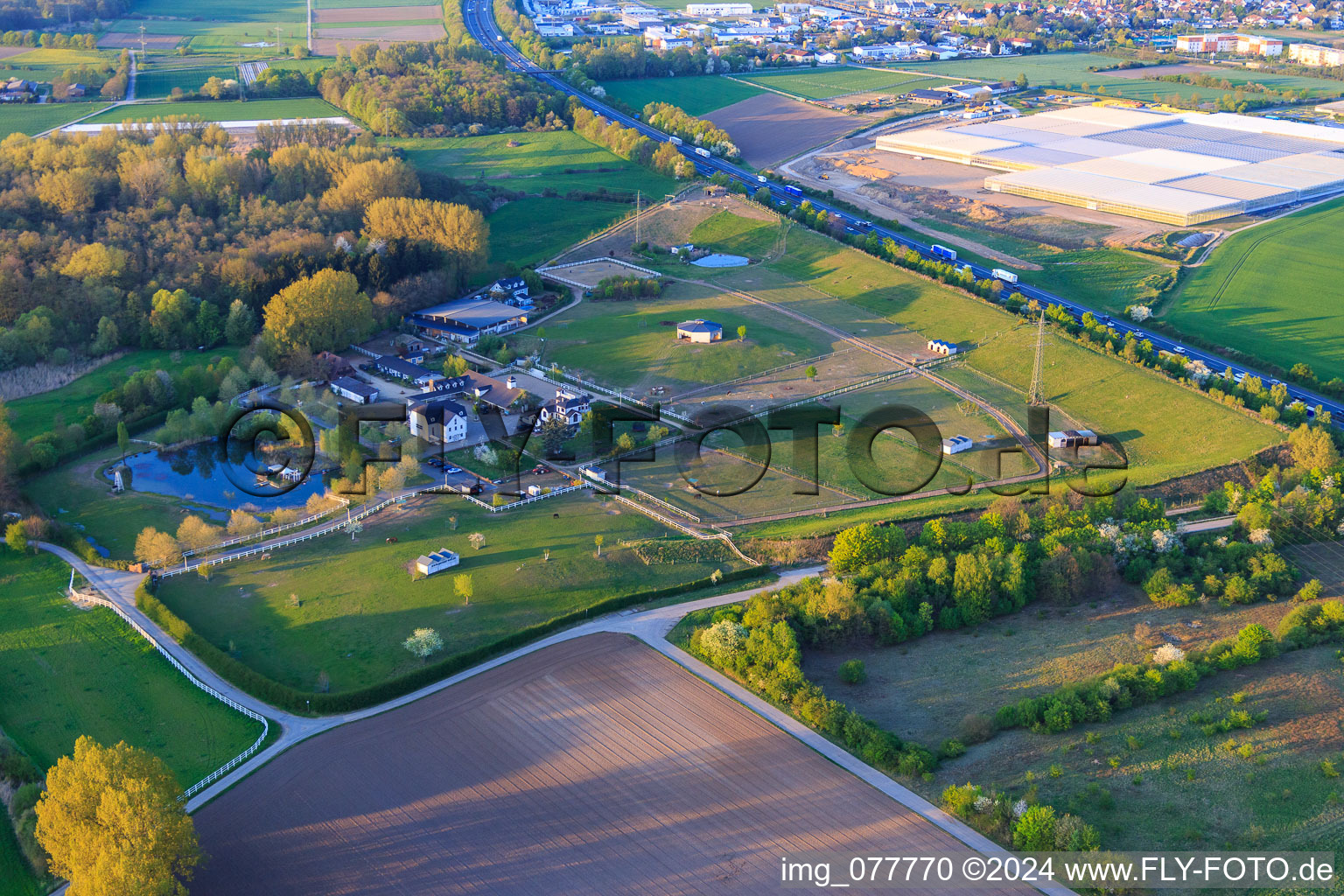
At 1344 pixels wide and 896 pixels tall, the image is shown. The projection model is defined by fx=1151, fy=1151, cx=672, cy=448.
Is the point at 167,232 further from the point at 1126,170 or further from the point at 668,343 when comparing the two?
the point at 1126,170

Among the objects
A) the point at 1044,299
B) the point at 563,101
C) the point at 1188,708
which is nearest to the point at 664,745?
the point at 1188,708

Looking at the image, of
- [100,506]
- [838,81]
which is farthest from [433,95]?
[100,506]

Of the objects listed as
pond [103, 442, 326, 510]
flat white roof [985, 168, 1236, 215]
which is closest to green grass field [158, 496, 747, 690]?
pond [103, 442, 326, 510]

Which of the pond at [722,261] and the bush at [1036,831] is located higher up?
the pond at [722,261]

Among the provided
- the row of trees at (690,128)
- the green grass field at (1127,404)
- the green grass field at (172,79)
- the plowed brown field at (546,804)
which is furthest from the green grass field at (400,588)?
the green grass field at (172,79)

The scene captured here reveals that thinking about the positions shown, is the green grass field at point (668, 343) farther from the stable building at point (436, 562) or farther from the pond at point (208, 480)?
the stable building at point (436, 562)

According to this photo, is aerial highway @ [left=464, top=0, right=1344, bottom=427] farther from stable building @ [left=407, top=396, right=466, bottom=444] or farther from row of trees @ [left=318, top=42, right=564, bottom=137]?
stable building @ [left=407, top=396, right=466, bottom=444]

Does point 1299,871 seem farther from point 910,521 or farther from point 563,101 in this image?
point 563,101
